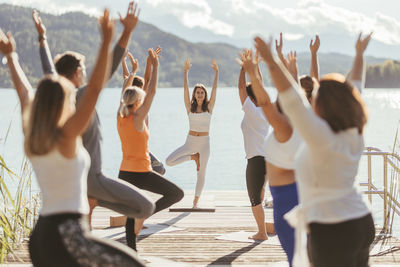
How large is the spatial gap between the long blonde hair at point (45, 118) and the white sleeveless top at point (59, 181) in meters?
0.05

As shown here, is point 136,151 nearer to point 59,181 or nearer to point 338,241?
point 59,181

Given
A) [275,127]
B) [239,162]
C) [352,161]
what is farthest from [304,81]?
[239,162]

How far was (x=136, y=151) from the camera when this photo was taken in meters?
4.77

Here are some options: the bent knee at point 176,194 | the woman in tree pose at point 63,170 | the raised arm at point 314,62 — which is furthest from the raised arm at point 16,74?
the raised arm at point 314,62

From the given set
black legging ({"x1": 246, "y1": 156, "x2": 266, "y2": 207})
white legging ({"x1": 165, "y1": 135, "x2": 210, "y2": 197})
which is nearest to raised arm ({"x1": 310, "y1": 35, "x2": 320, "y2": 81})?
black legging ({"x1": 246, "y1": 156, "x2": 266, "y2": 207})

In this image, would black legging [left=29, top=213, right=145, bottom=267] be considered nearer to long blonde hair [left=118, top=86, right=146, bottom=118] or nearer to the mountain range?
long blonde hair [left=118, top=86, right=146, bottom=118]

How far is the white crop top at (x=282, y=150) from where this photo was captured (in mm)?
3141

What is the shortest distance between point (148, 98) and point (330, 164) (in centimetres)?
232

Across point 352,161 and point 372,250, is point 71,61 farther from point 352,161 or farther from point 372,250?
point 372,250

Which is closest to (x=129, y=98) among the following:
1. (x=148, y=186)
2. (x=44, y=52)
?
(x=148, y=186)

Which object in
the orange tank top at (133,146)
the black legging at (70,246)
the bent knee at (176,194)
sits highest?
the orange tank top at (133,146)

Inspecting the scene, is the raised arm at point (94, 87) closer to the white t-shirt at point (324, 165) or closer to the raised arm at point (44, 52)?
the white t-shirt at point (324, 165)

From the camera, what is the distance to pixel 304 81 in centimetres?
408

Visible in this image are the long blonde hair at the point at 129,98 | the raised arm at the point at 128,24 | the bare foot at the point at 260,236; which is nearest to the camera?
the raised arm at the point at 128,24
